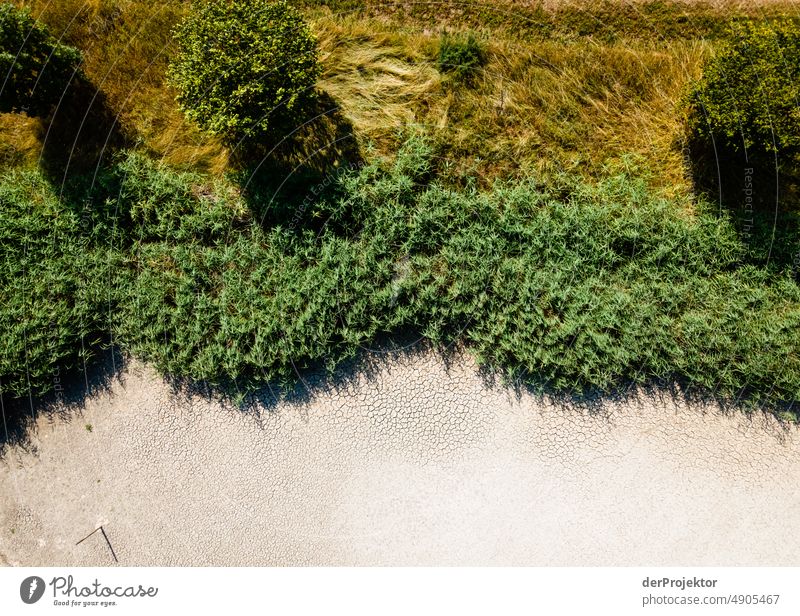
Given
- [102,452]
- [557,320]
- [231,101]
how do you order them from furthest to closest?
[102,452], [557,320], [231,101]

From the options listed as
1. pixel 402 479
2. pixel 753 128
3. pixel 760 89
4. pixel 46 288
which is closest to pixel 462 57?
pixel 760 89

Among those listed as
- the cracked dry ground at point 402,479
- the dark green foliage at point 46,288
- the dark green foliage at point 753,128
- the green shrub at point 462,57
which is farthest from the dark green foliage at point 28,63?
the dark green foliage at point 753,128

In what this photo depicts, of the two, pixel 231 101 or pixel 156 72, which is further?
pixel 156 72

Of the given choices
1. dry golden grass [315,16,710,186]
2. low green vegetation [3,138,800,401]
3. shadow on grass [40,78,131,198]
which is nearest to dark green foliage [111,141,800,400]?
low green vegetation [3,138,800,401]

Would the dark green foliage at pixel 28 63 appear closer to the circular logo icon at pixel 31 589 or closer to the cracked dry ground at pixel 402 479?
the cracked dry ground at pixel 402 479

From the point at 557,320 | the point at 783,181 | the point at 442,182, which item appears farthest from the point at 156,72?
the point at 783,181

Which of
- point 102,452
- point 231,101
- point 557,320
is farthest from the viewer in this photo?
point 102,452

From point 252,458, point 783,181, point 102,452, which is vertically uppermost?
point 783,181

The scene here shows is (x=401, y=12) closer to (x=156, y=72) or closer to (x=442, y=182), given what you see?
(x=442, y=182)

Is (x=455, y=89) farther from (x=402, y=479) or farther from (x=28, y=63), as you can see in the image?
(x=402, y=479)
